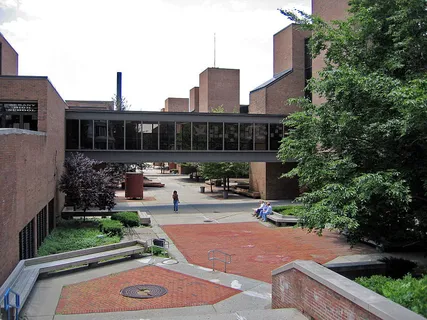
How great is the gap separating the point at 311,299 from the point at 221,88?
5543 cm

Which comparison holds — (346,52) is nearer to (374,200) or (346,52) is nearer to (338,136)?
(338,136)

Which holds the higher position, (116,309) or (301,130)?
(301,130)

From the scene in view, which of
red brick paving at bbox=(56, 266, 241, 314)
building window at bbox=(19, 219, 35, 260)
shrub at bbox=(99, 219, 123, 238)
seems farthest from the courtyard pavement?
building window at bbox=(19, 219, 35, 260)

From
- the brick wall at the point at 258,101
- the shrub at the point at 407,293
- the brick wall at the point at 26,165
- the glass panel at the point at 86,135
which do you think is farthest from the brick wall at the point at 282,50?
the shrub at the point at 407,293

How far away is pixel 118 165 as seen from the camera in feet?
147

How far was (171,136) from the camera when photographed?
30812 mm

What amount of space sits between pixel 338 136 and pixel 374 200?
1.91 m

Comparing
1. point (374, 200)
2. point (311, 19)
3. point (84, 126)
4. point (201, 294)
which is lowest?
point (201, 294)

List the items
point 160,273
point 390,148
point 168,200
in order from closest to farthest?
point 390,148 → point 160,273 → point 168,200

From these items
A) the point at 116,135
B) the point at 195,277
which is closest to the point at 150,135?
the point at 116,135

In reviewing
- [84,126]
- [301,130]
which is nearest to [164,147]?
[84,126]

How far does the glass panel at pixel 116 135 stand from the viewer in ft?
96.8

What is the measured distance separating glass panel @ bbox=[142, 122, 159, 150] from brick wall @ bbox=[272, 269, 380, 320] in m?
21.1

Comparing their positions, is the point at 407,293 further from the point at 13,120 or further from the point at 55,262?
the point at 13,120
